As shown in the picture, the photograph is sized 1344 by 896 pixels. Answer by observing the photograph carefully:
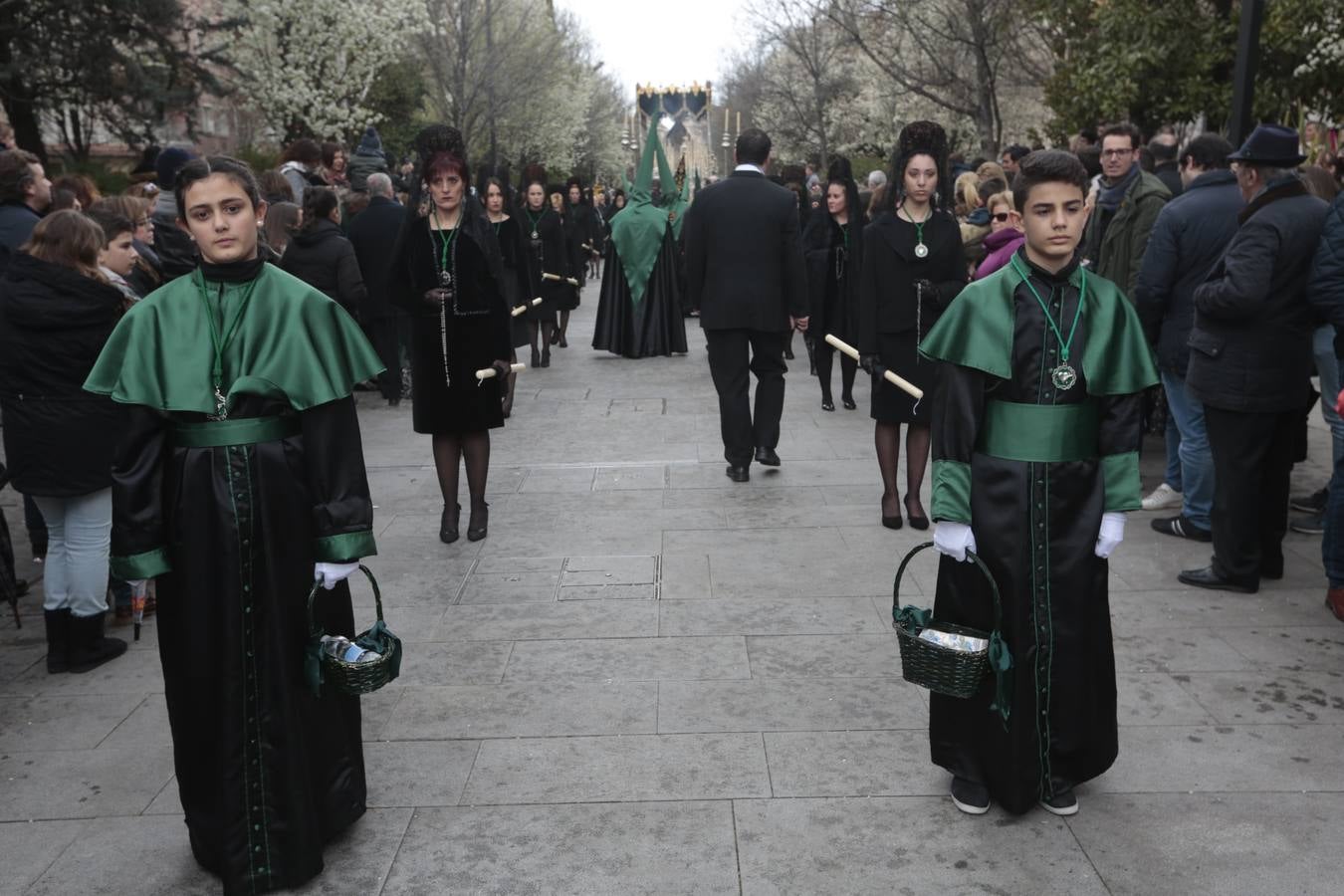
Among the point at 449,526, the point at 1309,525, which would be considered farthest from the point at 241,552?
the point at 1309,525

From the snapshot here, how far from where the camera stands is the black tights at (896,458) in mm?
7301

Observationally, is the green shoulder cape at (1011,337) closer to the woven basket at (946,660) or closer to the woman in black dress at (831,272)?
the woven basket at (946,660)

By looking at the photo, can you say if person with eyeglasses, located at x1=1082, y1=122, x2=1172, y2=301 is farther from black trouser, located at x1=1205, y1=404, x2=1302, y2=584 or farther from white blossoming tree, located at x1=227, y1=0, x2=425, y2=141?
white blossoming tree, located at x1=227, y1=0, x2=425, y2=141

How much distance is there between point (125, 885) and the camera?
374 centimetres

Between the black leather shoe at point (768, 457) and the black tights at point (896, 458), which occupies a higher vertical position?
the black tights at point (896, 458)

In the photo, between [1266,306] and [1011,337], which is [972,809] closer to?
[1011,337]

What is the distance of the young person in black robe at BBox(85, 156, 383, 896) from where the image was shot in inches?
142

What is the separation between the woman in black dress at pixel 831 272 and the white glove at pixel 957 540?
625 centimetres

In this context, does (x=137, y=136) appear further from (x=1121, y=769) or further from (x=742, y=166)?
(x=1121, y=769)

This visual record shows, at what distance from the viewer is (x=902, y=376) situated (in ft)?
24.0

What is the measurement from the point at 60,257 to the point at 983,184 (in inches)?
221

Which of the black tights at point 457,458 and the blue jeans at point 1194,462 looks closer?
the blue jeans at point 1194,462

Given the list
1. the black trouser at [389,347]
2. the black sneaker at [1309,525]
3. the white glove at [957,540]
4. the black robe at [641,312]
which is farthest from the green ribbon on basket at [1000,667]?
the black robe at [641,312]

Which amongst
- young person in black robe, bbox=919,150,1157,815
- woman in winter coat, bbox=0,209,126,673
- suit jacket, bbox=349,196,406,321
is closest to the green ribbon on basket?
young person in black robe, bbox=919,150,1157,815
